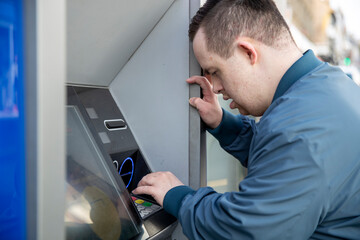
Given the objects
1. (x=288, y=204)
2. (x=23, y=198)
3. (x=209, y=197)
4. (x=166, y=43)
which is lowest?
(x=288, y=204)

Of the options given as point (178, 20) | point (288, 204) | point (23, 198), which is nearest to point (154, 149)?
point (178, 20)

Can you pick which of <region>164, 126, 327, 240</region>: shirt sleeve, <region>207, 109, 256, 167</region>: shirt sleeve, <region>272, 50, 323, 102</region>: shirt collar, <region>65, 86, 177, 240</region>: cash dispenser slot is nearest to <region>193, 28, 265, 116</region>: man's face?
<region>272, 50, 323, 102</region>: shirt collar

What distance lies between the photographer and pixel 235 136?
1.69 m

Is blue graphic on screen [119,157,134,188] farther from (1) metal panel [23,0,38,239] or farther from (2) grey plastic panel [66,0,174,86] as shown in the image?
(1) metal panel [23,0,38,239]

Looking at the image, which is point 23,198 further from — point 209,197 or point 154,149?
point 154,149

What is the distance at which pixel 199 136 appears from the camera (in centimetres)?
144

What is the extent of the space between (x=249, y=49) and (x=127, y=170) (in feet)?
2.61

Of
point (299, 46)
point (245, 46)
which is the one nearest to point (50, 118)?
point (245, 46)

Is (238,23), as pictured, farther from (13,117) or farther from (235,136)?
(13,117)

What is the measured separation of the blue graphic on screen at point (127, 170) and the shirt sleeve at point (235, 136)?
0.46 metres

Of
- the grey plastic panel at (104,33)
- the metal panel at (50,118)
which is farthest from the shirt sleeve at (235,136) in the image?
the metal panel at (50,118)

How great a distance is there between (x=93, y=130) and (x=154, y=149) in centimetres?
35

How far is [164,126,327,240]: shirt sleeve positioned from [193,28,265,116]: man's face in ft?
1.20

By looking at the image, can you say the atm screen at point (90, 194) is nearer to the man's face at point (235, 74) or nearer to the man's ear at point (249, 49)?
the man's face at point (235, 74)
